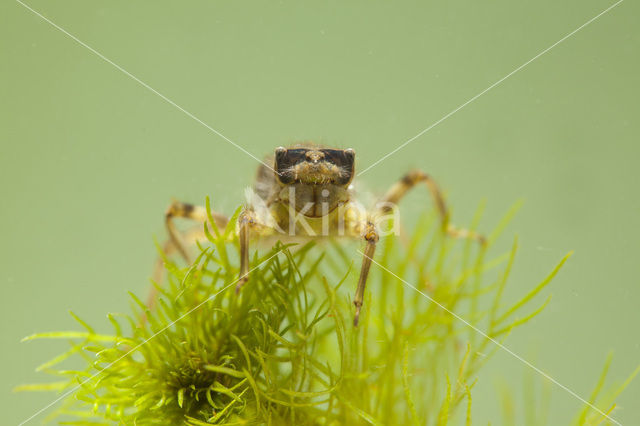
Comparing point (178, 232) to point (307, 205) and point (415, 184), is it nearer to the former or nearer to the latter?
point (307, 205)

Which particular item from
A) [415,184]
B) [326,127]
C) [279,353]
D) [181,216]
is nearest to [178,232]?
[181,216]

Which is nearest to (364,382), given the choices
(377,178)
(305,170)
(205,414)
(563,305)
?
(205,414)

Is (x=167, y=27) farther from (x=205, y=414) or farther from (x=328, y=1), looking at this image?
(x=205, y=414)

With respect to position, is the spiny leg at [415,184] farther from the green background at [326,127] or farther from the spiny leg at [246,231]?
the spiny leg at [246,231]

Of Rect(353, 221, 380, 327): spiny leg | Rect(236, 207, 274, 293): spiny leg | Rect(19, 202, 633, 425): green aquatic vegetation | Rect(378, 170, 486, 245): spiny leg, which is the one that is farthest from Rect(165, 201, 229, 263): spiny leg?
Rect(378, 170, 486, 245): spiny leg

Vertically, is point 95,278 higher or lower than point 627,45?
lower

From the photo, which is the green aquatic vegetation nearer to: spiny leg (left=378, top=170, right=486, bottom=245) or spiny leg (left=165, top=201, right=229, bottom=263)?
spiny leg (left=165, top=201, right=229, bottom=263)

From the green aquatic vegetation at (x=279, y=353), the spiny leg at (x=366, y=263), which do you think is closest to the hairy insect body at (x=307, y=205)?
the spiny leg at (x=366, y=263)
